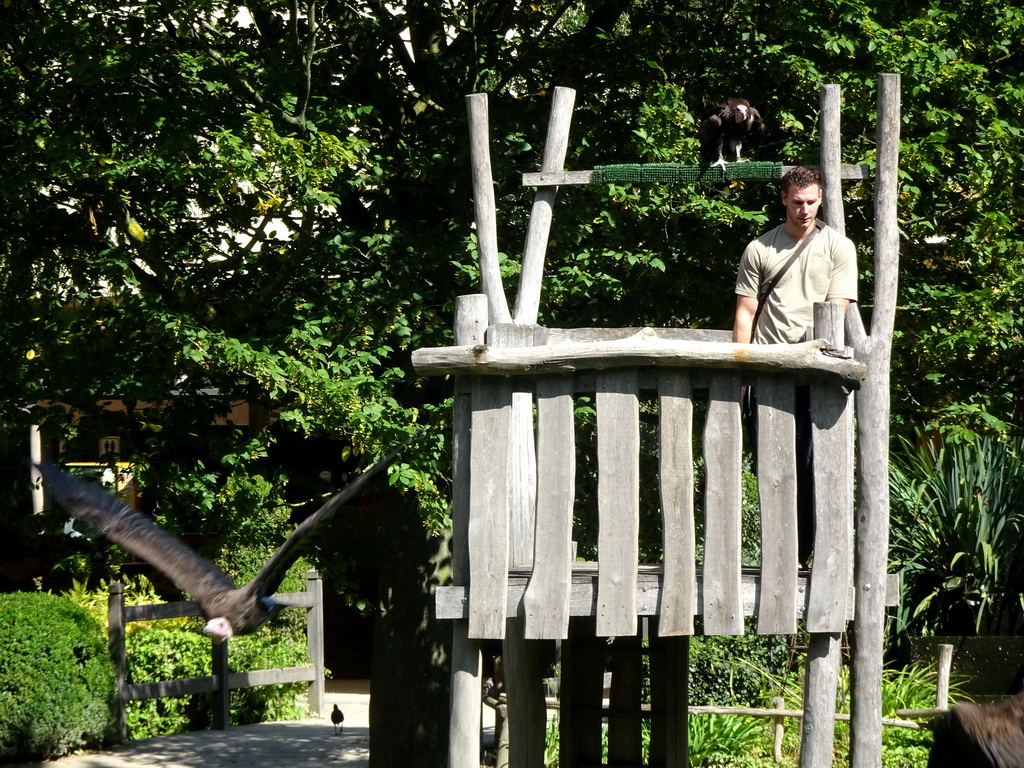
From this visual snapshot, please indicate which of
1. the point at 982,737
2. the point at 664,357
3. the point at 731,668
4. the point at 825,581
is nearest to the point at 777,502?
the point at 825,581

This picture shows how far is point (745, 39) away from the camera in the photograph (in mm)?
8844

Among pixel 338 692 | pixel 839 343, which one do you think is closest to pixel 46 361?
pixel 839 343

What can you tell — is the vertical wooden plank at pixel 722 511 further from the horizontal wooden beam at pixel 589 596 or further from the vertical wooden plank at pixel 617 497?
the vertical wooden plank at pixel 617 497

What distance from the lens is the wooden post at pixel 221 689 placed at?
37.0 feet

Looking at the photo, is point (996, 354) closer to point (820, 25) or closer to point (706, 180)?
point (820, 25)

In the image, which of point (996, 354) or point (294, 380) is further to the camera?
point (996, 354)

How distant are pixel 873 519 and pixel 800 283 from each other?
104 cm

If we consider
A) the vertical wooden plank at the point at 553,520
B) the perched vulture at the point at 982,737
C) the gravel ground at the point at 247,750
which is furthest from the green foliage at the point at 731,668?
the perched vulture at the point at 982,737

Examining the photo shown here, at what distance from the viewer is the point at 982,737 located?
9.04 ft

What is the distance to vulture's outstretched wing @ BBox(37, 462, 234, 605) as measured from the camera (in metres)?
6.23

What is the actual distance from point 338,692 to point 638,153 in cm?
944

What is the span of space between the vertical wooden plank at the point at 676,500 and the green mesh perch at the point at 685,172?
4.67ft

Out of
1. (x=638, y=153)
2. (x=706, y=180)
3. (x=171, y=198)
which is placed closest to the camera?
(x=706, y=180)

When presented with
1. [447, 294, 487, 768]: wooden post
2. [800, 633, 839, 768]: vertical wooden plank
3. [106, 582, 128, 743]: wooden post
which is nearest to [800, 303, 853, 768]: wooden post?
[800, 633, 839, 768]: vertical wooden plank
